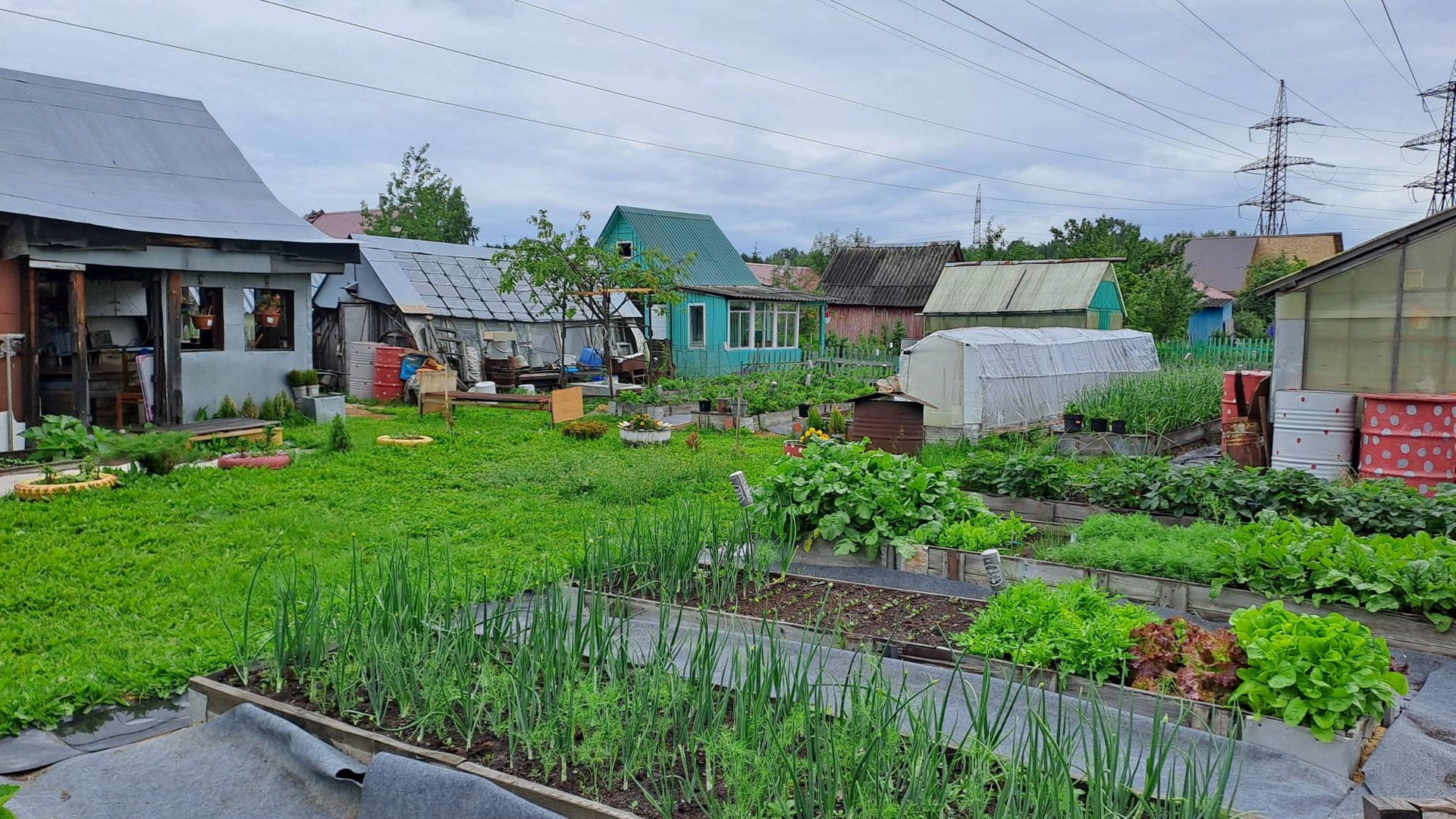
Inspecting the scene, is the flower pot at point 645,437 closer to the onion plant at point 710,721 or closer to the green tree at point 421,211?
the onion plant at point 710,721

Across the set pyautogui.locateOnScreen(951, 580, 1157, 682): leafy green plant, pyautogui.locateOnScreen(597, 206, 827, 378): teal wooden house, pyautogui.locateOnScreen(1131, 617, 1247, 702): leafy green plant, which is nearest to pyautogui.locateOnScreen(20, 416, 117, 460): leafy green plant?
pyautogui.locateOnScreen(951, 580, 1157, 682): leafy green plant

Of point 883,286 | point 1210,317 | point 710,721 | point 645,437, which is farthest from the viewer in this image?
point 1210,317

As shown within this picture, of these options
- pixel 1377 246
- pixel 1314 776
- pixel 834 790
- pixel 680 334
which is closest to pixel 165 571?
pixel 834 790

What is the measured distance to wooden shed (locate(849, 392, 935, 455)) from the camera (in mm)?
11867

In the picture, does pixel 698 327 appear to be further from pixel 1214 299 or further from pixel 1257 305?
pixel 1214 299

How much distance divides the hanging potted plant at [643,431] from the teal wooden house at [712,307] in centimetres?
992

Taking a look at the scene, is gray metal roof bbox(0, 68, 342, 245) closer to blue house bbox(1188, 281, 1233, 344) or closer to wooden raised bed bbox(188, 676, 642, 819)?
wooden raised bed bbox(188, 676, 642, 819)

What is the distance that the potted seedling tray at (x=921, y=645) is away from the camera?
3939mm

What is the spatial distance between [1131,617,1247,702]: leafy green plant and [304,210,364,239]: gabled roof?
126 ft

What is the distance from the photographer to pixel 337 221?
42.7 meters

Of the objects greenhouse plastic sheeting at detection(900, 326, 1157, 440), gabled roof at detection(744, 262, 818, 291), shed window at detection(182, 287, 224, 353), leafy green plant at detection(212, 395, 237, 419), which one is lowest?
leafy green plant at detection(212, 395, 237, 419)

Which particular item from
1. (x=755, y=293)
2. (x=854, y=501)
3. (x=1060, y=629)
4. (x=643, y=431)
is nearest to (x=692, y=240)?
(x=755, y=293)

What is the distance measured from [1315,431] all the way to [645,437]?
8199 mm

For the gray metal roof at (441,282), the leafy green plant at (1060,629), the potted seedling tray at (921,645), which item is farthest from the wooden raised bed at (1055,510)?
the gray metal roof at (441,282)
